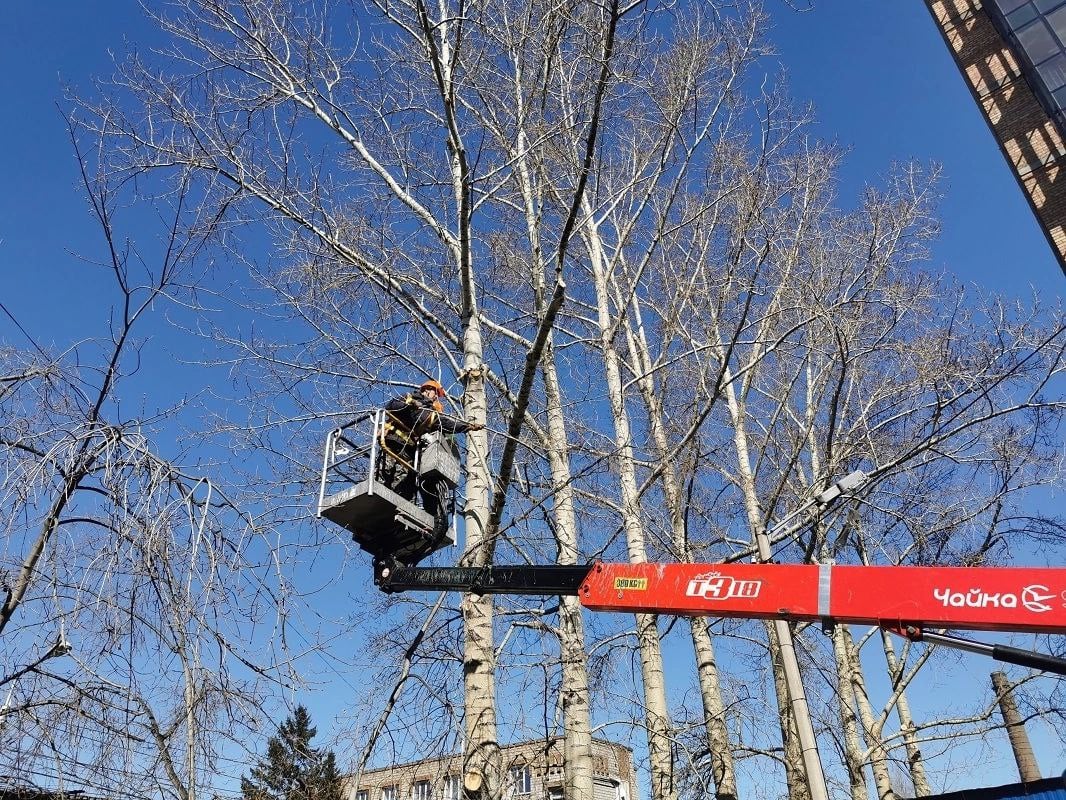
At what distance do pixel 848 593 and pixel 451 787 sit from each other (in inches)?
132

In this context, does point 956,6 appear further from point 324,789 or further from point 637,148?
point 324,789

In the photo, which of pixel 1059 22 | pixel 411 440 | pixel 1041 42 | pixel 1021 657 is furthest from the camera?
pixel 1041 42

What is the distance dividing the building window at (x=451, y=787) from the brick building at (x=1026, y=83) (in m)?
22.7

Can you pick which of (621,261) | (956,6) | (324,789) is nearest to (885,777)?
(621,261)

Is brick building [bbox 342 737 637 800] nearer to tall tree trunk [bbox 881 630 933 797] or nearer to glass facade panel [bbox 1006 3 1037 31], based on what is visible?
tall tree trunk [bbox 881 630 933 797]

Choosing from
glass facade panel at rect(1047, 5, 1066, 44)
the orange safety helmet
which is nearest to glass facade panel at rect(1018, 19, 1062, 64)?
glass facade panel at rect(1047, 5, 1066, 44)

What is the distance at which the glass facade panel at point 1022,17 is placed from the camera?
76.7ft

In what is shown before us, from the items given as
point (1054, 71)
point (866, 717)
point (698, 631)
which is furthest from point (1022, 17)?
point (698, 631)

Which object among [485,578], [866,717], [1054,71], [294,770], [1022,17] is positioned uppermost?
[1022,17]

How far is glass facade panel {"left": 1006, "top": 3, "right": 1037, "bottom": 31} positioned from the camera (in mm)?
23380

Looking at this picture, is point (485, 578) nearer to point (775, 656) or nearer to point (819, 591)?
point (819, 591)

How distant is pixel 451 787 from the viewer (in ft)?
20.7

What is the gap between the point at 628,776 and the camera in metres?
9.66

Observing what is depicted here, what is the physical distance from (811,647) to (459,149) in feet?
43.6
